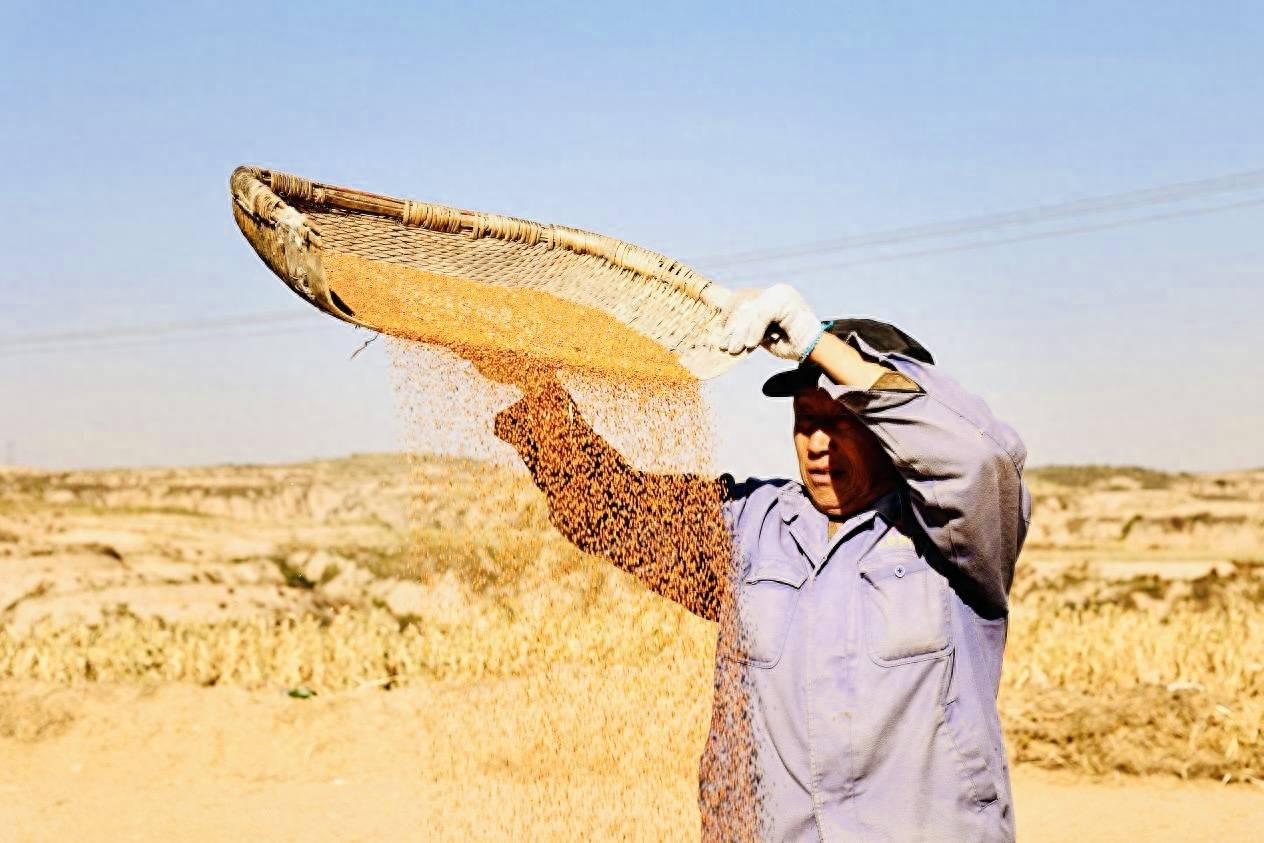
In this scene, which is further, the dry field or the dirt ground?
the dirt ground

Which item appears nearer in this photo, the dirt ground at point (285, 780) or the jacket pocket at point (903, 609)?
the jacket pocket at point (903, 609)

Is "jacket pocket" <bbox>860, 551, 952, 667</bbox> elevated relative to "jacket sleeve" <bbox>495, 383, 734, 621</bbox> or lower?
lower

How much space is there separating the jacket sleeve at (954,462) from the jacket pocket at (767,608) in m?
0.30

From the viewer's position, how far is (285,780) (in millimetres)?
6203

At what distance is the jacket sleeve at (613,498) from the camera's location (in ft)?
9.70

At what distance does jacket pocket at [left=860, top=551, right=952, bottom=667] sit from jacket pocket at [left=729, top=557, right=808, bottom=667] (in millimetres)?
157

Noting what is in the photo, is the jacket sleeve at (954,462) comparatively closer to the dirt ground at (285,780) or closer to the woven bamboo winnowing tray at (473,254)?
the woven bamboo winnowing tray at (473,254)

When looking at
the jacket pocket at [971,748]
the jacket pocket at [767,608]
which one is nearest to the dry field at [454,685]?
the jacket pocket at [767,608]

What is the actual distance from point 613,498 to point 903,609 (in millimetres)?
823

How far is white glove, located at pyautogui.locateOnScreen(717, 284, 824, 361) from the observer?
249 cm

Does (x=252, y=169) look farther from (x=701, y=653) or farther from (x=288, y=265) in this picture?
(x=701, y=653)

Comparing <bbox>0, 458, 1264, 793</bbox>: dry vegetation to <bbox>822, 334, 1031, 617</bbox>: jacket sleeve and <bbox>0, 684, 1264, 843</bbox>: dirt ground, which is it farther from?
<bbox>822, 334, 1031, 617</bbox>: jacket sleeve

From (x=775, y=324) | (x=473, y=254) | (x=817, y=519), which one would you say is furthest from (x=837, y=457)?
(x=473, y=254)

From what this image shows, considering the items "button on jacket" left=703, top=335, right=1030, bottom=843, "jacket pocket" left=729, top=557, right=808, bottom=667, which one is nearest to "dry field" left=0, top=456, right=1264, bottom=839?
"jacket pocket" left=729, top=557, right=808, bottom=667
